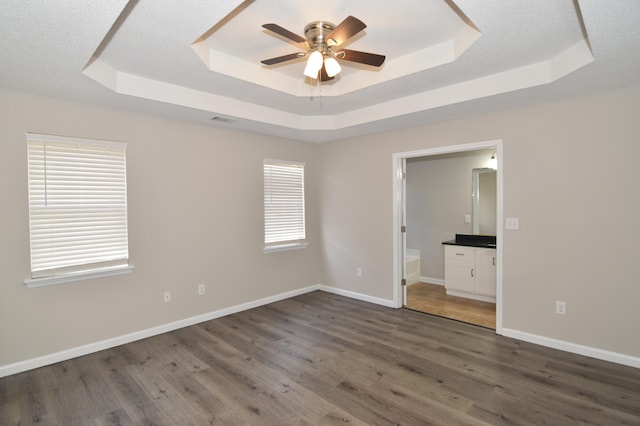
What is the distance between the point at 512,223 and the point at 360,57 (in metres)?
2.38

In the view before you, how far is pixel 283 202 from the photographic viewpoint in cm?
487

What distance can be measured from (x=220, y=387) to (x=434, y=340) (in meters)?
2.14

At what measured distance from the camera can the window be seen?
4668mm

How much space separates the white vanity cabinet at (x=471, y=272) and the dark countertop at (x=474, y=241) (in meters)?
0.07

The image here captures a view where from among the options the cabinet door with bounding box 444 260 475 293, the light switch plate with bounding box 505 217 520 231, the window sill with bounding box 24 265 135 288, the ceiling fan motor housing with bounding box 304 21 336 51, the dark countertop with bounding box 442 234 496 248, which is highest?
the ceiling fan motor housing with bounding box 304 21 336 51

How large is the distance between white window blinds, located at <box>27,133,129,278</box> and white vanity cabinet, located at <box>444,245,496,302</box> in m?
4.38

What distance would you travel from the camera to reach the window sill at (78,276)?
2.84 metres

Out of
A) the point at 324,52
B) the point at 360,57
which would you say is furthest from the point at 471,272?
the point at 324,52

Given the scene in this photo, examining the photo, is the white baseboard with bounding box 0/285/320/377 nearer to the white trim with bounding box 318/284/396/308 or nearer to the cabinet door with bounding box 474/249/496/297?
the white trim with bounding box 318/284/396/308

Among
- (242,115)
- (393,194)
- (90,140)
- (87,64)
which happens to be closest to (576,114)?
(393,194)

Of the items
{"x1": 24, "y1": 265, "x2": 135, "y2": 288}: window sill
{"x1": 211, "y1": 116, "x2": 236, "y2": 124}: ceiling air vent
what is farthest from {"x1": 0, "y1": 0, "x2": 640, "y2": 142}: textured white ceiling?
{"x1": 24, "y1": 265, "x2": 135, "y2": 288}: window sill

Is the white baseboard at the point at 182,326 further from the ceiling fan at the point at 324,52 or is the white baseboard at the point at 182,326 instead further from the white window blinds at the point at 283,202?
the ceiling fan at the point at 324,52

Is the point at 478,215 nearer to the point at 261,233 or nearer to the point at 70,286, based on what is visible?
the point at 261,233

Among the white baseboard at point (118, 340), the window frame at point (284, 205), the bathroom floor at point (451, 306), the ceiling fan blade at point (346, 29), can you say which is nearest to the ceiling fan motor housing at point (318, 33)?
the ceiling fan blade at point (346, 29)
